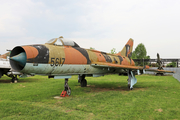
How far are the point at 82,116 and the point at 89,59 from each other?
427 centimetres

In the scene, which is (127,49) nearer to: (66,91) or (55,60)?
(66,91)

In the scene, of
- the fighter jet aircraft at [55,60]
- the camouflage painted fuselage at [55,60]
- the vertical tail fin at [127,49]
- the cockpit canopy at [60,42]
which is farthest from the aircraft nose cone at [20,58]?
the vertical tail fin at [127,49]

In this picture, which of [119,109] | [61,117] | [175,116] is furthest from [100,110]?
[175,116]

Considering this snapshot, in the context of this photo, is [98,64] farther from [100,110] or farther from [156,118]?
[156,118]

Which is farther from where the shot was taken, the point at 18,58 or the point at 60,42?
the point at 60,42

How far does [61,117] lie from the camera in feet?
15.1

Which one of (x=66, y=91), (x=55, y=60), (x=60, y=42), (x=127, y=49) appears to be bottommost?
(x=66, y=91)

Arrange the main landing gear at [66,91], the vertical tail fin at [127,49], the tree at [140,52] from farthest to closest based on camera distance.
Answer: the tree at [140,52], the vertical tail fin at [127,49], the main landing gear at [66,91]

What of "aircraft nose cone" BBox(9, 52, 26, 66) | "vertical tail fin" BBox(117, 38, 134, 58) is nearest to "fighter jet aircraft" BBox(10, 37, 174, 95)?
"aircraft nose cone" BBox(9, 52, 26, 66)

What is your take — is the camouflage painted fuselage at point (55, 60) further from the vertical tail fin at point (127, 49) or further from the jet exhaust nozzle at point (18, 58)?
the vertical tail fin at point (127, 49)

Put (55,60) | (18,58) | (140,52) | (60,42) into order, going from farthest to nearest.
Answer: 1. (140,52)
2. (60,42)
3. (55,60)
4. (18,58)

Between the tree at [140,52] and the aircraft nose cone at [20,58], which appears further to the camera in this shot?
the tree at [140,52]

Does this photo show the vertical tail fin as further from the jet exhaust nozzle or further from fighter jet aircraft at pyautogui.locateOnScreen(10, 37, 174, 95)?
the jet exhaust nozzle

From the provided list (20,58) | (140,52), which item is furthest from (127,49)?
(140,52)
